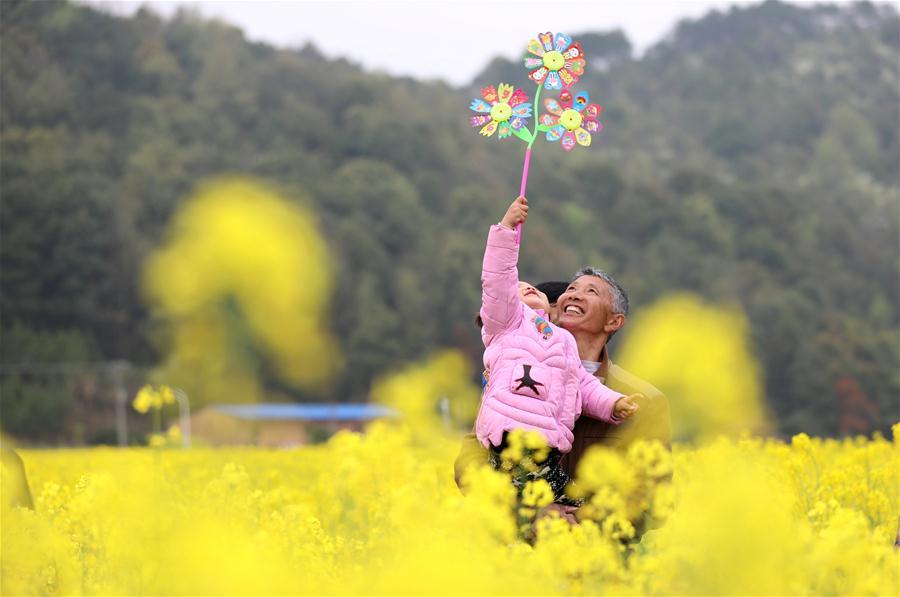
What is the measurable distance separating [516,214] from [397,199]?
72.1 metres

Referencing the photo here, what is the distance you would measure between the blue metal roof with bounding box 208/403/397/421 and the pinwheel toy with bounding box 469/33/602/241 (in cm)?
4725

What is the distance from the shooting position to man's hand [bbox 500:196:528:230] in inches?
213

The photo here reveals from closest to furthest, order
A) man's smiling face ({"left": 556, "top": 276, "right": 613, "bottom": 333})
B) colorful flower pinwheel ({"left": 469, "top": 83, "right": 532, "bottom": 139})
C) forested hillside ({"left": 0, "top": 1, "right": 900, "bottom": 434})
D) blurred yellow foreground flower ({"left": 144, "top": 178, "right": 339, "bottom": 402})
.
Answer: man's smiling face ({"left": 556, "top": 276, "right": 613, "bottom": 333}) < colorful flower pinwheel ({"left": 469, "top": 83, "right": 532, "bottom": 139}) < blurred yellow foreground flower ({"left": 144, "top": 178, "right": 339, "bottom": 402}) < forested hillside ({"left": 0, "top": 1, "right": 900, "bottom": 434})

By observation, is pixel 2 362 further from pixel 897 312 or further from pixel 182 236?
pixel 897 312

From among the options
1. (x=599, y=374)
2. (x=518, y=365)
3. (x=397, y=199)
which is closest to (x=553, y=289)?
(x=599, y=374)

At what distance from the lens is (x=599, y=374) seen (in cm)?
586

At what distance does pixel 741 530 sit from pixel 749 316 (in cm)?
6626

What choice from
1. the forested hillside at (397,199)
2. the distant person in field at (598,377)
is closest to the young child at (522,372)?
the distant person in field at (598,377)

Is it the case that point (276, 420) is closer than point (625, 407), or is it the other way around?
point (625, 407)

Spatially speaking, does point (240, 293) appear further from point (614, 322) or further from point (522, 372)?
point (522, 372)

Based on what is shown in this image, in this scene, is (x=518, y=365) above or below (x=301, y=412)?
above

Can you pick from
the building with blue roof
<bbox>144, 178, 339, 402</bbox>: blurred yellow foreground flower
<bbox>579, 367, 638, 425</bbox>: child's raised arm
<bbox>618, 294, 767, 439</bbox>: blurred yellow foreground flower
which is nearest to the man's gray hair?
<bbox>579, 367, 638, 425</bbox>: child's raised arm

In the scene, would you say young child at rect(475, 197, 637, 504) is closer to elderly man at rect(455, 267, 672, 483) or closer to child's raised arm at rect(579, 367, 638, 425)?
child's raised arm at rect(579, 367, 638, 425)

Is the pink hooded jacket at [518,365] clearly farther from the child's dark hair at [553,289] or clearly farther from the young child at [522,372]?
the child's dark hair at [553,289]
